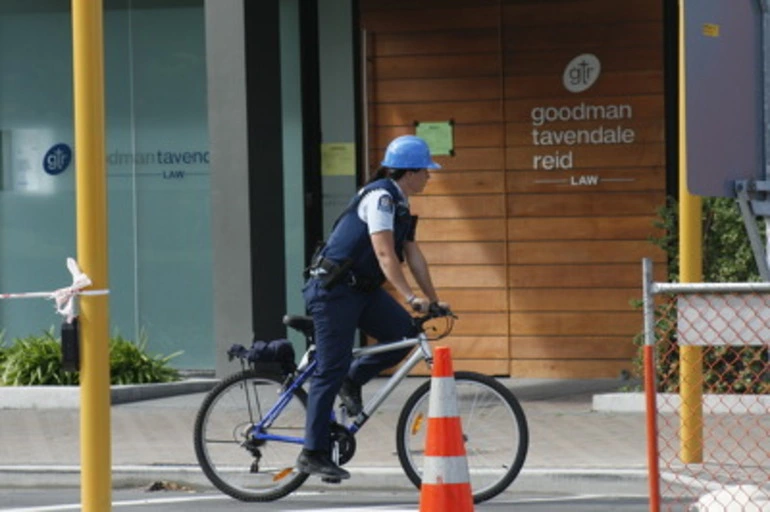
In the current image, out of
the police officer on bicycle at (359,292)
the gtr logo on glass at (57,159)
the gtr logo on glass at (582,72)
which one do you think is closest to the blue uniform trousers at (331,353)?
the police officer on bicycle at (359,292)

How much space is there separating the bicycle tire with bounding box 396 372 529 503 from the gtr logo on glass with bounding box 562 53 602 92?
6710mm

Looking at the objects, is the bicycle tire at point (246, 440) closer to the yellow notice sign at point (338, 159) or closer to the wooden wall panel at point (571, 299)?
the wooden wall panel at point (571, 299)

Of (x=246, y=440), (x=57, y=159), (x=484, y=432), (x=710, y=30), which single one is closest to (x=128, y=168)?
(x=57, y=159)

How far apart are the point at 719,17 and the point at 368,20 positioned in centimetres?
1033

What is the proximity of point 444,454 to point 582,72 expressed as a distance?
925cm

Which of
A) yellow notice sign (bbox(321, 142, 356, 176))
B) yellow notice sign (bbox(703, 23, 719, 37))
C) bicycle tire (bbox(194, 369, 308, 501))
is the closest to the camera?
yellow notice sign (bbox(703, 23, 719, 37))

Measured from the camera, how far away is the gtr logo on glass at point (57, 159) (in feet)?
58.4

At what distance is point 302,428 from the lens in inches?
410

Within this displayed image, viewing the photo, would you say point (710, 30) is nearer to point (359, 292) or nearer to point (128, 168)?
point (359, 292)

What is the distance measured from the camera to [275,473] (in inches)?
410

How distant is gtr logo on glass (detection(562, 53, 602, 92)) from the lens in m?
16.5

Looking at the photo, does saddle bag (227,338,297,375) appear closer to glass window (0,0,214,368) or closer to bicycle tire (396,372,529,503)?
bicycle tire (396,372,529,503)

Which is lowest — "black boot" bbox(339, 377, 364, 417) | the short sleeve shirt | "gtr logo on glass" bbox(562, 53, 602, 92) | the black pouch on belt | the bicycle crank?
the bicycle crank

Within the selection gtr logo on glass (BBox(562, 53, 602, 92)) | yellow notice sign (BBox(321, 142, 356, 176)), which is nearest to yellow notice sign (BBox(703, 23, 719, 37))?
gtr logo on glass (BBox(562, 53, 602, 92))
